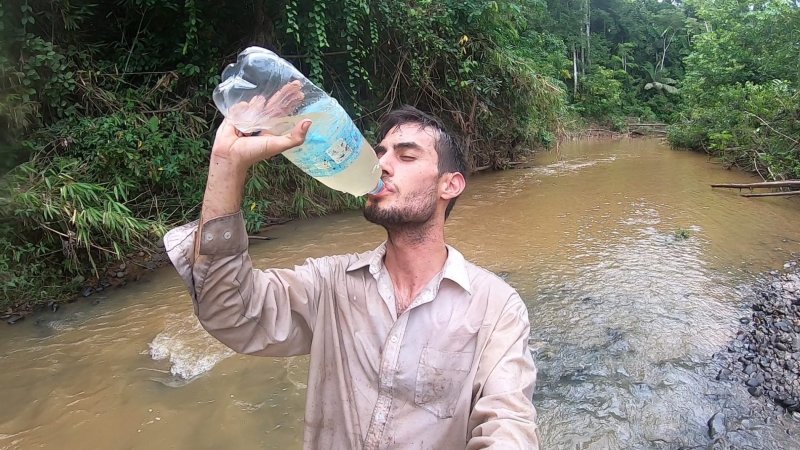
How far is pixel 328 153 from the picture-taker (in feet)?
5.63

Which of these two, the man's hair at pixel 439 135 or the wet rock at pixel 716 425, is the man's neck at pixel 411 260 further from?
the wet rock at pixel 716 425

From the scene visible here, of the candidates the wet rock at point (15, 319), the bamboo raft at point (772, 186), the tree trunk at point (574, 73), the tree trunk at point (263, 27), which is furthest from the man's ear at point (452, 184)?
the tree trunk at point (574, 73)

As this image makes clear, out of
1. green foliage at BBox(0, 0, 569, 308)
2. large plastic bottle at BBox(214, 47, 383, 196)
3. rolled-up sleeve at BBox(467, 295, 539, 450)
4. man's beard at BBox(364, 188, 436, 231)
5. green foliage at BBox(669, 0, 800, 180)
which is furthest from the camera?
green foliage at BBox(669, 0, 800, 180)

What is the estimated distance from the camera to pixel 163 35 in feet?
21.7

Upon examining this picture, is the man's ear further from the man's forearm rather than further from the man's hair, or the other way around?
the man's forearm

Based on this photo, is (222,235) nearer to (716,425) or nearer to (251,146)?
(251,146)

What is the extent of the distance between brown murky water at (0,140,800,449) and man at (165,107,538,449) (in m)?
1.85

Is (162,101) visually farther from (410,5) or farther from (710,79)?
(710,79)

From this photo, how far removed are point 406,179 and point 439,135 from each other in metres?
0.23

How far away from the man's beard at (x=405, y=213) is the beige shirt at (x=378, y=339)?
0.12 m

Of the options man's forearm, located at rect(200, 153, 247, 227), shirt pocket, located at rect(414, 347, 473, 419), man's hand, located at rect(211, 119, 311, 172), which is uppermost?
man's hand, located at rect(211, 119, 311, 172)

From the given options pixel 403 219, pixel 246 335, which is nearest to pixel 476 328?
pixel 403 219

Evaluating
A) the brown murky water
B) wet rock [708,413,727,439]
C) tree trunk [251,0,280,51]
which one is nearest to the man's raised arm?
the brown murky water

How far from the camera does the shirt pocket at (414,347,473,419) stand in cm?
135
